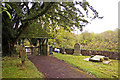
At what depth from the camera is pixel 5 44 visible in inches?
384

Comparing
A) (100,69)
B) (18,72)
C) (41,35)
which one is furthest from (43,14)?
(41,35)

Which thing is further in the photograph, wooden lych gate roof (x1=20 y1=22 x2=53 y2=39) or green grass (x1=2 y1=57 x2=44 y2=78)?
wooden lych gate roof (x1=20 y1=22 x2=53 y2=39)

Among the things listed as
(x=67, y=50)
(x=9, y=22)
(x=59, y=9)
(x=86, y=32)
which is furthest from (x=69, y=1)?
(x=86, y=32)

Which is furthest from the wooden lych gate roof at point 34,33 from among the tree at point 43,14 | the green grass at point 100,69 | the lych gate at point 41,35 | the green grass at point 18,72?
the green grass at point 18,72

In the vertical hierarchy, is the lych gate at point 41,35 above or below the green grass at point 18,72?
above

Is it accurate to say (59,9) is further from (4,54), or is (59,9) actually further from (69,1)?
(4,54)

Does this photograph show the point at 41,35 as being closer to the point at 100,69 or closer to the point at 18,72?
the point at 18,72

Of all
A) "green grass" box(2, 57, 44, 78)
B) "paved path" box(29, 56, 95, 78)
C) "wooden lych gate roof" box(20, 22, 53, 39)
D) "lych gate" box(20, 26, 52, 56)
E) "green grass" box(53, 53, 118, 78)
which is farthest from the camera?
"lych gate" box(20, 26, 52, 56)

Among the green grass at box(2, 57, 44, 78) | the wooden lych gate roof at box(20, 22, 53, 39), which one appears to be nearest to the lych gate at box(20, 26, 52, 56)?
the wooden lych gate roof at box(20, 22, 53, 39)

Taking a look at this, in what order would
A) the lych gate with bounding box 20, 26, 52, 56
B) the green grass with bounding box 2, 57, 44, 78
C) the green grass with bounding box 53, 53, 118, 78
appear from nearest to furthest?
1. the green grass with bounding box 2, 57, 44, 78
2. the green grass with bounding box 53, 53, 118, 78
3. the lych gate with bounding box 20, 26, 52, 56

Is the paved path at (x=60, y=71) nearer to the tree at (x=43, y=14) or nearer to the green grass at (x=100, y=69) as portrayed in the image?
the green grass at (x=100, y=69)

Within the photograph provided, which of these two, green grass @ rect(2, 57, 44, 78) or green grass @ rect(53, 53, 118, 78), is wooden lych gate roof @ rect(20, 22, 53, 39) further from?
green grass @ rect(2, 57, 44, 78)

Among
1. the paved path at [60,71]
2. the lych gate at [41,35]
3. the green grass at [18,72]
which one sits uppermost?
the lych gate at [41,35]

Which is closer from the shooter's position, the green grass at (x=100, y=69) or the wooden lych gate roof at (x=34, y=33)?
the green grass at (x=100, y=69)
